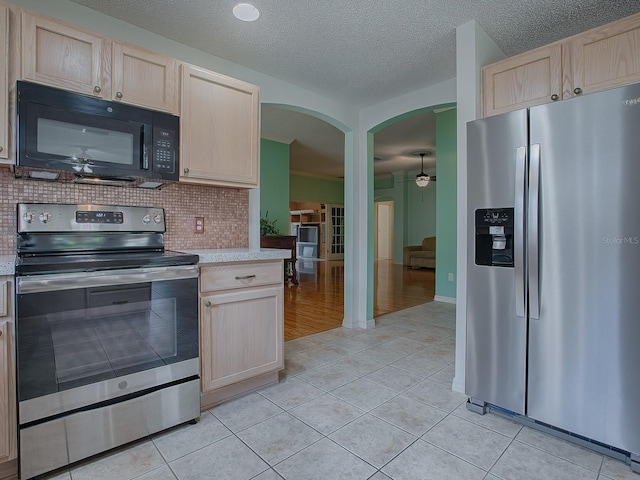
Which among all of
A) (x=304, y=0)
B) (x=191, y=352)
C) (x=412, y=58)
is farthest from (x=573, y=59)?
(x=191, y=352)

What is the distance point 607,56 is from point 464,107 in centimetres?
74

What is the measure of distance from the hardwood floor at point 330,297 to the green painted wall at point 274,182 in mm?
1379

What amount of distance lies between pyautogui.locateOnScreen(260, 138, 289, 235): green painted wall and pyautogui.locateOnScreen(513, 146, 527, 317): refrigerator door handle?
497cm

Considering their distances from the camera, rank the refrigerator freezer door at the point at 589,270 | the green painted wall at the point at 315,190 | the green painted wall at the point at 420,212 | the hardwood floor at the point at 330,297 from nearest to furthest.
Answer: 1. the refrigerator freezer door at the point at 589,270
2. the hardwood floor at the point at 330,297
3. the green painted wall at the point at 420,212
4. the green painted wall at the point at 315,190

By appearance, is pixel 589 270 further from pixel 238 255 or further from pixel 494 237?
pixel 238 255

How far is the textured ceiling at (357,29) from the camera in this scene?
2070 mm

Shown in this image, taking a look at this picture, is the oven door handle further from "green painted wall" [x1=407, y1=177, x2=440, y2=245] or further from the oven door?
"green painted wall" [x1=407, y1=177, x2=440, y2=245]

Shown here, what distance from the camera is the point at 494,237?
1.94m

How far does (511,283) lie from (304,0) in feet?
6.45

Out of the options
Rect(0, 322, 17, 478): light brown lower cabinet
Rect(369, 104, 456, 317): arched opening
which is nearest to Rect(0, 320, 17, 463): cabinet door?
Rect(0, 322, 17, 478): light brown lower cabinet

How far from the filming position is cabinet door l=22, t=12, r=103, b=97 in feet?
5.30

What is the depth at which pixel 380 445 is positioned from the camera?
5.67ft

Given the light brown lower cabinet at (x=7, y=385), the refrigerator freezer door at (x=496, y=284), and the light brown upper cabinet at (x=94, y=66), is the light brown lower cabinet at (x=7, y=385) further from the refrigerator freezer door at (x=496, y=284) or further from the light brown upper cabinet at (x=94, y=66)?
the refrigerator freezer door at (x=496, y=284)

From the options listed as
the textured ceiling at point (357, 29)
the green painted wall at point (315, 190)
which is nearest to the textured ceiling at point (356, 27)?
the textured ceiling at point (357, 29)
